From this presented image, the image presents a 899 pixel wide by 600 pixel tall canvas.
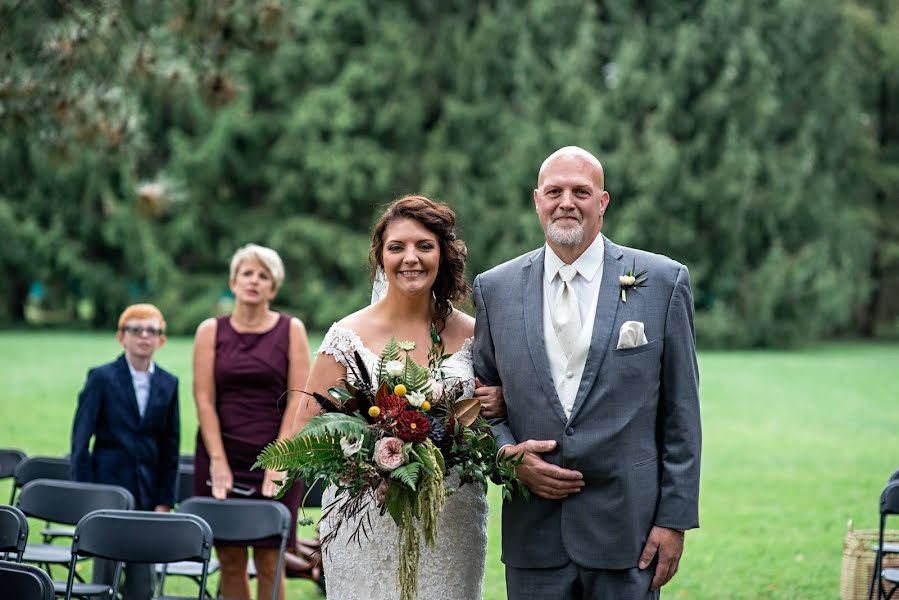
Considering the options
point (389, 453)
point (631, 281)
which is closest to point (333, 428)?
point (389, 453)

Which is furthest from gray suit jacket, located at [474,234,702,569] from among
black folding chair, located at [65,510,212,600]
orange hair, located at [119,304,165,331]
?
orange hair, located at [119,304,165,331]

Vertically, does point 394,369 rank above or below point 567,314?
below

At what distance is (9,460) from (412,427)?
4880mm

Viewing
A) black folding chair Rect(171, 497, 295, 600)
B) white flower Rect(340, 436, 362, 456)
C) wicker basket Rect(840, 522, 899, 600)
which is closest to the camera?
white flower Rect(340, 436, 362, 456)

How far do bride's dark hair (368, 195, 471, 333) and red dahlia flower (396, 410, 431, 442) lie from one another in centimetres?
79

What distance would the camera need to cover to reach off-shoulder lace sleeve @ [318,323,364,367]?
439cm

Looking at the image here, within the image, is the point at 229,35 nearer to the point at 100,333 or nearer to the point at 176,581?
the point at 176,581

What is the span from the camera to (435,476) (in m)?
3.73

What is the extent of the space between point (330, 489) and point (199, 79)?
4.56 m

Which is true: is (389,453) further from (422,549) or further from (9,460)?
(9,460)

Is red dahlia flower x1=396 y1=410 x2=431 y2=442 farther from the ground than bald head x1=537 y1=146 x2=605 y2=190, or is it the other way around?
bald head x1=537 y1=146 x2=605 y2=190

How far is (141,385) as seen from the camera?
6.71 metres

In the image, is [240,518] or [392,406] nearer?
[392,406]

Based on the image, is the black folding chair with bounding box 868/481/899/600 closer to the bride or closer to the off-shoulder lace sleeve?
the bride
